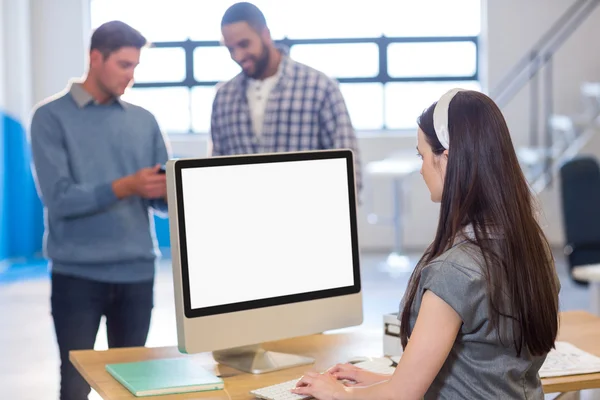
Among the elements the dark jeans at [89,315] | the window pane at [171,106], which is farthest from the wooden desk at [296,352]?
the window pane at [171,106]

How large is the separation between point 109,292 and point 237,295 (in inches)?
35.0

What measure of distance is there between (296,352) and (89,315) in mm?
770

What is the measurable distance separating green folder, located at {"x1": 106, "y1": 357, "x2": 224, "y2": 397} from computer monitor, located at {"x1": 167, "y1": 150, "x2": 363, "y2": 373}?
0.07 meters

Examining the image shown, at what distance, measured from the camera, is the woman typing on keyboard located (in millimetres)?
1616

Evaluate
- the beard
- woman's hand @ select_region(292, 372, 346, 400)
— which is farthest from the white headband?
the beard

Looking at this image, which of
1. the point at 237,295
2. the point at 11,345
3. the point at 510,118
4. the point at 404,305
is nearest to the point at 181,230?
the point at 237,295

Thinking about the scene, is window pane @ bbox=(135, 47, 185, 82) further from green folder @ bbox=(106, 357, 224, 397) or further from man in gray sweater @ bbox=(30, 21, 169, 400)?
green folder @ bbox=(106, 357, 224, 397)

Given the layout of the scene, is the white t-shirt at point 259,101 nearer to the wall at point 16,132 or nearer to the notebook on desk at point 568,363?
the notebook on desk at point 568,363

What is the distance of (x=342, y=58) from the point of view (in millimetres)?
8906

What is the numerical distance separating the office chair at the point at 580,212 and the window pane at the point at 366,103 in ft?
14.5

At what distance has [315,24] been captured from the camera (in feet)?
29.0

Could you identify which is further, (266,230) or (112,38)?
(112,38)

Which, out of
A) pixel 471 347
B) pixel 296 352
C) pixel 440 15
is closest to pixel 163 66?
pixel 440 15

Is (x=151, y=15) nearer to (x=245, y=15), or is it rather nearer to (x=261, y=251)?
(x=245, y=15)
